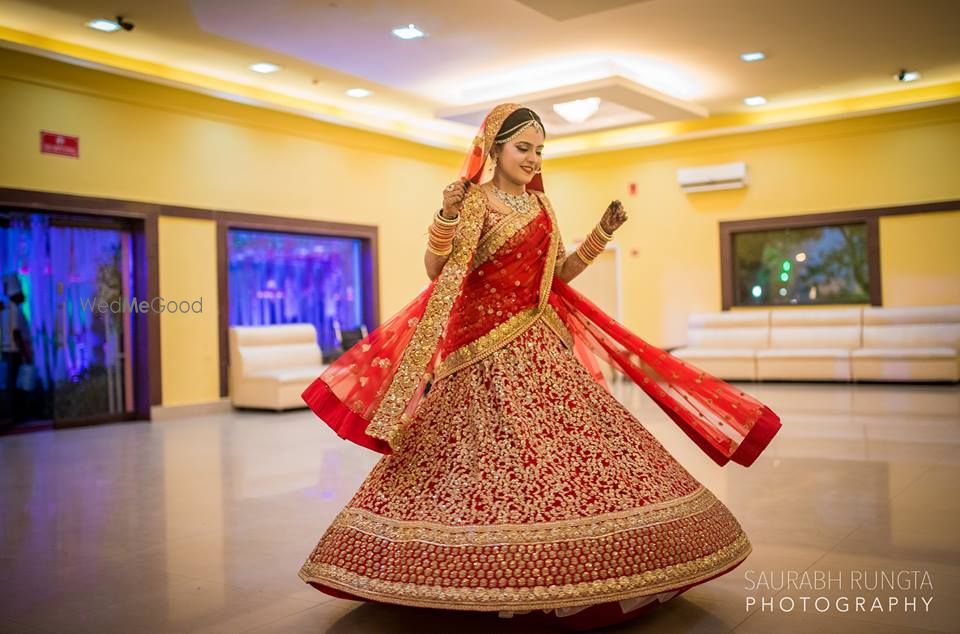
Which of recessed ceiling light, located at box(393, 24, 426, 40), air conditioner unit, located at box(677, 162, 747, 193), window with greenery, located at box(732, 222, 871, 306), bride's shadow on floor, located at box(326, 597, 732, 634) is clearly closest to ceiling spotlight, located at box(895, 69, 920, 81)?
window with greenery, located at box(732, 222, 871, 306)

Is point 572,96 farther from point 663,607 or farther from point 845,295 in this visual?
point 663,607

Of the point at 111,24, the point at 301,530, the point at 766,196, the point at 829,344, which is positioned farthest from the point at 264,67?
the point at 829,344

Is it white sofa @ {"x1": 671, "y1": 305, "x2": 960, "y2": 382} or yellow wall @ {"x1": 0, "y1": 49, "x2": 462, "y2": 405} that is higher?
yellow wall @ {"x1": 0, "y1": 49, "x2": 462, "y2": 405}

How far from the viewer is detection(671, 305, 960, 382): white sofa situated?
1030cm

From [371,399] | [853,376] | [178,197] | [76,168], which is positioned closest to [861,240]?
[853,376]

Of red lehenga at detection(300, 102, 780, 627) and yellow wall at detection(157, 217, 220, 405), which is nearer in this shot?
red lehenga at detection(300, 102, 780, 627)

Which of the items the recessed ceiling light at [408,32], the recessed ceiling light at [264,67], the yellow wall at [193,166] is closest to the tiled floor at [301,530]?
the yellow wall at [193,166]

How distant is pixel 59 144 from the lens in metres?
8.36

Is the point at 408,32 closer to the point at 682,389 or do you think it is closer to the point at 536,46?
the point at 536,46

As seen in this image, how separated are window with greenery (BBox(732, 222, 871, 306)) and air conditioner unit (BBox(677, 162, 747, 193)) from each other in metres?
0.72

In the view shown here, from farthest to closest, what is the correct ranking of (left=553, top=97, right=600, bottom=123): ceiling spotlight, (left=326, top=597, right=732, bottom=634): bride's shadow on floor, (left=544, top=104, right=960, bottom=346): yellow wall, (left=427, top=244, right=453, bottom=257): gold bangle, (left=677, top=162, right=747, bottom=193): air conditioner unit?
(left=677, top=162, right=747, bottom=193): air conditioner unit
(left=544, top=104, right=960, bottom=346): yellow wall
(left=553, top=97, right=600, bottom=123): ceiling spotlight
(left=427, top=244, right=453, bottom=257): gold bangle
(left=326, top=597, right=732, bottom=634): bride's shadow on floor

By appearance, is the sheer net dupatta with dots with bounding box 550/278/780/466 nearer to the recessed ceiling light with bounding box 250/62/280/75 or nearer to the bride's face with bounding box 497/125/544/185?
the bride's face with bounding box 497/125/544/185

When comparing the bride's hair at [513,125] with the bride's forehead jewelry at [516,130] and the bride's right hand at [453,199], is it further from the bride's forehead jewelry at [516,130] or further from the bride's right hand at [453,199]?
the bride's right hand at [453,199]

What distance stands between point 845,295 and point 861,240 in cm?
73
